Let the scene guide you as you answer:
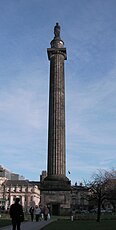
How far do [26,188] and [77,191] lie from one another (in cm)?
2912

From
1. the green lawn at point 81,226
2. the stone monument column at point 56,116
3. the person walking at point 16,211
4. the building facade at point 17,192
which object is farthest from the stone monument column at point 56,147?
the building facade at point 17,192

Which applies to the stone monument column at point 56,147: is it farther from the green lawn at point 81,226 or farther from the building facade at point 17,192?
the building facade at point 17,192

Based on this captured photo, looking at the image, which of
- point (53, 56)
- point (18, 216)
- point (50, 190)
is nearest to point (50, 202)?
point (50, 190)

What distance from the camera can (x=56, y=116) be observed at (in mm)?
56594

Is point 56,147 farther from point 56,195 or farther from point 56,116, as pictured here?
point 56,195

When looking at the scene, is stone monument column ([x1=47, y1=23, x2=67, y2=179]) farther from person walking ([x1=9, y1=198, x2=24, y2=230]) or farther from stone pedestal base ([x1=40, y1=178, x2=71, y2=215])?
person walking ([x1=9, y1=198, x2=24, y2=230])

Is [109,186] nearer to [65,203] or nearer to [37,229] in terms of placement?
[65,203]

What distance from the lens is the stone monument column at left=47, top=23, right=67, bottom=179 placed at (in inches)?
2164

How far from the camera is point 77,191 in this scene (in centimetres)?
16650

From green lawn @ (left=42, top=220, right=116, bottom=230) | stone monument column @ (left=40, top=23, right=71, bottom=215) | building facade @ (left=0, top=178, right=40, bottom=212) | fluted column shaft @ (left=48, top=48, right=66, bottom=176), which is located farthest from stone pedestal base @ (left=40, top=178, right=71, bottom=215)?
building facade @ (left=0, top=178, right=40, bottom=212)

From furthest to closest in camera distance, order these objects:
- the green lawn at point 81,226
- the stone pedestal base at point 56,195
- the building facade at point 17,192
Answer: the building facade at point 17,192 → the stone pedestal base at point 56,195 → the green lawn at point 81,226

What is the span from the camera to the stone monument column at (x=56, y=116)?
55.0 metres

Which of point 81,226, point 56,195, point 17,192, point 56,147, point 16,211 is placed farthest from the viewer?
point 17,192

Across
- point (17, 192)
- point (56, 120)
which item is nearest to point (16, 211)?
point (56, 120)
